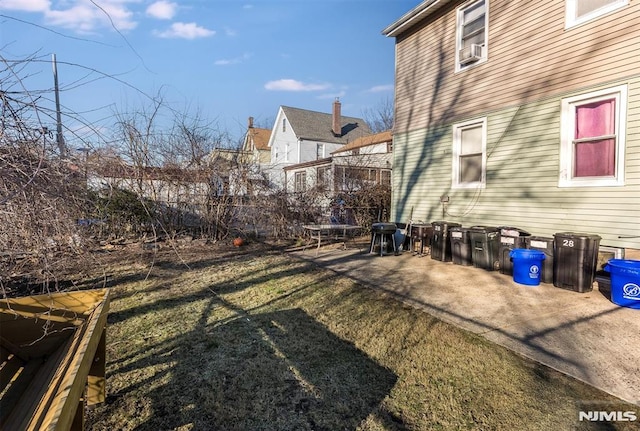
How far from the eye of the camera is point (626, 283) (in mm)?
4402

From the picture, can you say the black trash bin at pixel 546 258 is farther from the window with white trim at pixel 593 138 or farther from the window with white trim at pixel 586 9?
the window with white trim at pixel 586 9

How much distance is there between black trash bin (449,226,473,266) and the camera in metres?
7.02

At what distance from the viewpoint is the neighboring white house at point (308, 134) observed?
28719 millimetres

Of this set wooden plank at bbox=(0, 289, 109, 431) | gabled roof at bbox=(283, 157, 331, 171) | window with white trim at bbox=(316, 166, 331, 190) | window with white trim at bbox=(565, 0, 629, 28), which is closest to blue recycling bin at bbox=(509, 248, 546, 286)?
window with white trim at bbox=(565, 0, 629, 28)

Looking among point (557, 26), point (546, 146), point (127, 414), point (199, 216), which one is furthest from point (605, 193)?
point (199, 216)

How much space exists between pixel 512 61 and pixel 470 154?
2072 millimetres

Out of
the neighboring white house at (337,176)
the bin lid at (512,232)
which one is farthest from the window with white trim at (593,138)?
the neighboring white house at (337,176)

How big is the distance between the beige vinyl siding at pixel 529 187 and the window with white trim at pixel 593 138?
0.31 feet

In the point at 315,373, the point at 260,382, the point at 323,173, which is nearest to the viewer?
the point at 260,382

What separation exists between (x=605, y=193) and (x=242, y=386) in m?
6.33

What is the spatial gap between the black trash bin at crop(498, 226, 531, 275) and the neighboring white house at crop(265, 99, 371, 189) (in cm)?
2240

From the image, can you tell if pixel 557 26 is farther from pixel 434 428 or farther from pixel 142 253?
pixel 142 253

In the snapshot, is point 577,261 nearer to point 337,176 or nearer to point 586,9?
point 586,9

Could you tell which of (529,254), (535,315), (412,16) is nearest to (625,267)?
(529,254)
